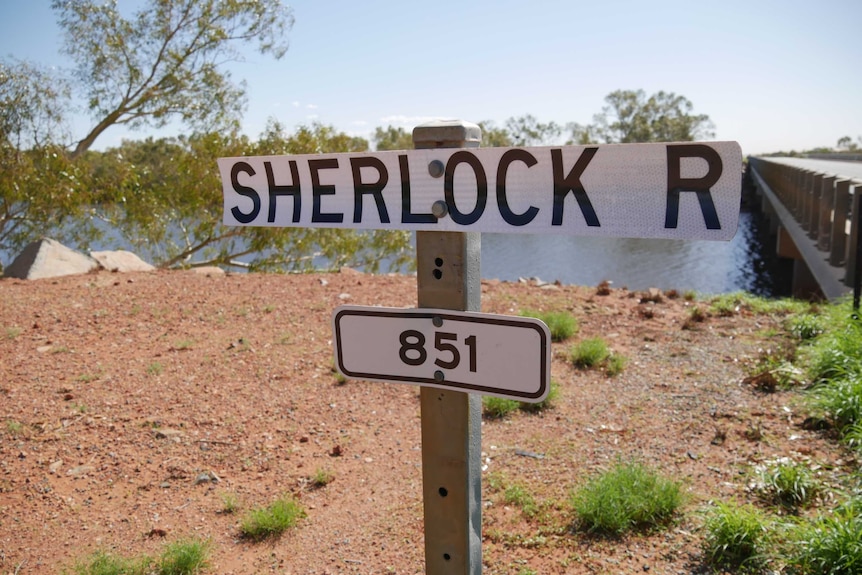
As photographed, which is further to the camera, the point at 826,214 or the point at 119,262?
the point at 119,262

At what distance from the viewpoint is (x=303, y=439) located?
4.43 metres

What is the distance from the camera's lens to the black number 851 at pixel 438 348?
5.36 feet

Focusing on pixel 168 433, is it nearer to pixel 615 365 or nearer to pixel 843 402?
pixel 615 365

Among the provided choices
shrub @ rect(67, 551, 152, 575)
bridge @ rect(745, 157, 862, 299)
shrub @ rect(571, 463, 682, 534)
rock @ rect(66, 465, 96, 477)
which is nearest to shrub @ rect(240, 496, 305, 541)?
shrub @ rect(67, 551, 152, 575)

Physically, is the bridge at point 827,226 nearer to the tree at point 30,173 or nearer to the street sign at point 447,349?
the street sign at point 447,349

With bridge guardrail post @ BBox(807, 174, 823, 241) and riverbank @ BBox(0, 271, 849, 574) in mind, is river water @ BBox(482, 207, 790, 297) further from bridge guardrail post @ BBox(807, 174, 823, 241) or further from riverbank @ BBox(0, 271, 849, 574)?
riverbank @ BBox(0, 271, 849, 574)

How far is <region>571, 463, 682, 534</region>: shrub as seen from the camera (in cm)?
322

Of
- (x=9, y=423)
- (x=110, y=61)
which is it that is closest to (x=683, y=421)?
(x=9, y=423)

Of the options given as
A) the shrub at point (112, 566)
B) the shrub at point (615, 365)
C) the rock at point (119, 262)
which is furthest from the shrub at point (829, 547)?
the rock at point (119, 262)

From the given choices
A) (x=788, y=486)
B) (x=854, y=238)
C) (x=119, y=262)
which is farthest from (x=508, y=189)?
(x=119, y=262)

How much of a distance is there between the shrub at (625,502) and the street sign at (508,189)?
2.19m

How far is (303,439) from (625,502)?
2.17 m

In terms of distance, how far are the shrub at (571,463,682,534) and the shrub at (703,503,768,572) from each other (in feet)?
0.86

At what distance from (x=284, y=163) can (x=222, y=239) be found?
16916mm
